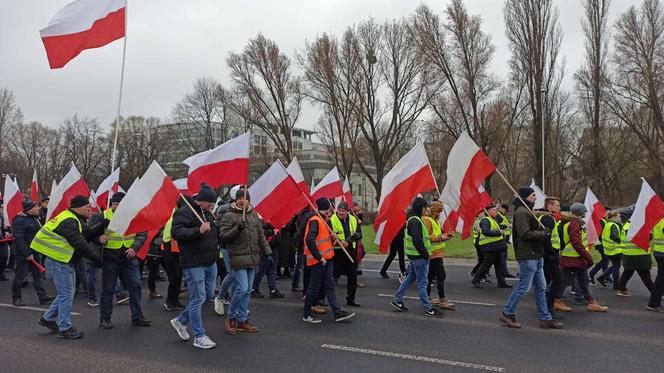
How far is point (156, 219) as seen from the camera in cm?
658

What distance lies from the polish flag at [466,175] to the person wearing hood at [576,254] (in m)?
1.39

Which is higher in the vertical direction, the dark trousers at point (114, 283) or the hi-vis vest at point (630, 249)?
the hi-vis vest at point (630, 249)

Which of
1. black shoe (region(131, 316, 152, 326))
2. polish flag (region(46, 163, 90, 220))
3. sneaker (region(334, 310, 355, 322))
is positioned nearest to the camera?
black shoe (region(131, 316, 152, 326))

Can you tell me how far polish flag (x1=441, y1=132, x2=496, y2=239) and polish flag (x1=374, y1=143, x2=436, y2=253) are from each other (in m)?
0.37

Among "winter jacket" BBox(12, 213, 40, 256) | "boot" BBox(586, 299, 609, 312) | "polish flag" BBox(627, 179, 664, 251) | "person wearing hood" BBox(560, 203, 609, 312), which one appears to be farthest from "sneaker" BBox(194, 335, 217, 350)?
"polish flag" BBox(627, 179, 664, 251)

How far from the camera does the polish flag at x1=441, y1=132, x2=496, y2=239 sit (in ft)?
26.8

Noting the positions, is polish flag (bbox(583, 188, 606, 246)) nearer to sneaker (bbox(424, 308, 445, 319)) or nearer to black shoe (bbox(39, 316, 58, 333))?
sneaker (bbox(424, 308, 445, 319))

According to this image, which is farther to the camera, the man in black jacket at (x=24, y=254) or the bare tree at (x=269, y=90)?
the bare tree at (x=269, y=90)

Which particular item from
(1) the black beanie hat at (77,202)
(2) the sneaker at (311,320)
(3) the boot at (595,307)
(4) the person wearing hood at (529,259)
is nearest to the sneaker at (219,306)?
(2) the sneaker at (311,320)

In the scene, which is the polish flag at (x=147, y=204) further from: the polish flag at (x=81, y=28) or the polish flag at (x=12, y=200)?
the polish flag at (x=12, y=200)

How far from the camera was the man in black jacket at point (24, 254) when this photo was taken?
28.5ft

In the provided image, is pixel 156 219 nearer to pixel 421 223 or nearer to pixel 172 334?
pixel 172 334

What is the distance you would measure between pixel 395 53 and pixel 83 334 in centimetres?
3256

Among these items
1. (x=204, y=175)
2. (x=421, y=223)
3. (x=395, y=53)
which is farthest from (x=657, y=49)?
(x=204, y=175)
